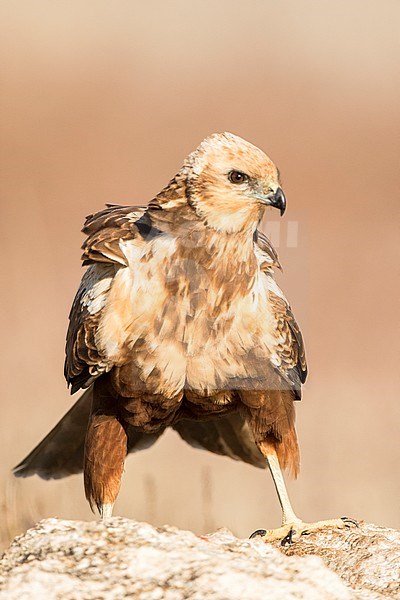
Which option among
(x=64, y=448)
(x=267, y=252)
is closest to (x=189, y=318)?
(x=267, y=252)

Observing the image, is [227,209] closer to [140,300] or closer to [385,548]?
[140,300]

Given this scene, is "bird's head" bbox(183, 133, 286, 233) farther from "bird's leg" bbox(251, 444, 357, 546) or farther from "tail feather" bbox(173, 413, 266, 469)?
"tail feather" bbox(173, 413, 266, 469)

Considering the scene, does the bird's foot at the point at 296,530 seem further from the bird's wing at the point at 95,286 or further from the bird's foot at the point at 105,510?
the bird's wing at the point at 95,286

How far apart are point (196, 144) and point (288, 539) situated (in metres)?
1.83

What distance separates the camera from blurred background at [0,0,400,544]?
16.5 feet

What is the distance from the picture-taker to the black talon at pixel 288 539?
15.2 feet

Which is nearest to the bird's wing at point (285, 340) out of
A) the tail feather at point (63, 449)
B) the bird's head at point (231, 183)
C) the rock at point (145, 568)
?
the bird's head at point (231, 183)

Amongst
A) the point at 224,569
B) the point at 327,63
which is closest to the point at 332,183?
the point at 327,63

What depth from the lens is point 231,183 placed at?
169 inches

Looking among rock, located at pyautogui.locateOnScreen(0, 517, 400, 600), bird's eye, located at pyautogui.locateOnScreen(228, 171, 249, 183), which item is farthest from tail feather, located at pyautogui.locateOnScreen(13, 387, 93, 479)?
rock, located at pyautogui.locateOnScreen(0, 517, 400, 600)

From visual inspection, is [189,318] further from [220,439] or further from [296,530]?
[220,439]

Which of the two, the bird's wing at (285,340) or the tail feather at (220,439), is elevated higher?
the bird's wing at (285,340)

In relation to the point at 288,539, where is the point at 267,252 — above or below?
above

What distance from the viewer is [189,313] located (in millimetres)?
4504
